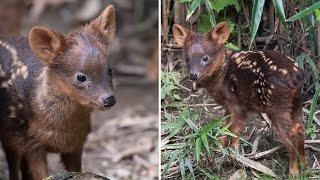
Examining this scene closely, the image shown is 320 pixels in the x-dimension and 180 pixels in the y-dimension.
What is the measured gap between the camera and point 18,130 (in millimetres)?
2277

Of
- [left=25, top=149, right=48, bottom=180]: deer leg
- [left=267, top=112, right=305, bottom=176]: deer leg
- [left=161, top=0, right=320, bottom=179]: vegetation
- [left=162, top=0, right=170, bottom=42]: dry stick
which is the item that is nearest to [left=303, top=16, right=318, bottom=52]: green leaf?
[left=161, top=0, right=320, bottom=179]: vegetation

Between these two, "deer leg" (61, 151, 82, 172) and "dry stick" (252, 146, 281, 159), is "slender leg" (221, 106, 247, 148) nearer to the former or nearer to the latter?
"dry stick" (252, 146, 281, 159)

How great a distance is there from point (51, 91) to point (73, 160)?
0.86 ft

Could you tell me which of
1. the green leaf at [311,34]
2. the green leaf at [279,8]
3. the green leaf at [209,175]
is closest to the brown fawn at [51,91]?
the green leaf at [209,175]

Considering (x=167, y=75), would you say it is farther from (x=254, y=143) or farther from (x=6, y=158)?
(x=6, y=158)

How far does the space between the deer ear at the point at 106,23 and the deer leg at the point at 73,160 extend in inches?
16.3

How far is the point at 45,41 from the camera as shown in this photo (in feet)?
6.77

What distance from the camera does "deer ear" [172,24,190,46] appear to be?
233 cm

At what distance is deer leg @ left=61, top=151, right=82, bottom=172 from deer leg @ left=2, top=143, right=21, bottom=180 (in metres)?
0.14

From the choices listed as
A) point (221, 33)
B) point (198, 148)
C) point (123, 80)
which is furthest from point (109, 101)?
point (123, 80)

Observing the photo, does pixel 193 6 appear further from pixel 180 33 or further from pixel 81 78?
pixel 81 78

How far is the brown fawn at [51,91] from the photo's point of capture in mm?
2061

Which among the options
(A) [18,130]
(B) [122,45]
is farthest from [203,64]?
(B) [122,45]

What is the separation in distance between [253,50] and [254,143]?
28 cm
